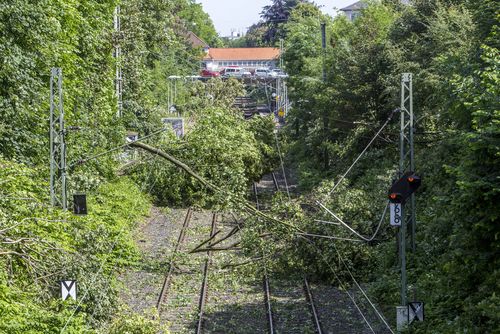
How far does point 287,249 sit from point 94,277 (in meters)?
6.58

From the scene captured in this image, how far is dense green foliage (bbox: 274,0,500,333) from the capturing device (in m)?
14.7

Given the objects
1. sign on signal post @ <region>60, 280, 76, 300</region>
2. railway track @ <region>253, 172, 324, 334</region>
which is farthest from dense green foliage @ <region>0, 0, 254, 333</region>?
railway track @ <region>253, 172, 324, 334</region>

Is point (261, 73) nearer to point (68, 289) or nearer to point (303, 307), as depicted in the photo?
point (303, 307)

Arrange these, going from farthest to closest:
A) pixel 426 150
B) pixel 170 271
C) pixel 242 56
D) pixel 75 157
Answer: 1. pixel 242 56
2. pixel 75 157
3. pixel 426 150
4. pixel 170 271

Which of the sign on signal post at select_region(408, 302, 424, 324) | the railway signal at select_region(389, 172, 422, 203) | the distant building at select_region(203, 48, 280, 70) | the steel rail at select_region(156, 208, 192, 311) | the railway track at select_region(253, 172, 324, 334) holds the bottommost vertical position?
the railway track at select_region(253, 172, 324, 334)

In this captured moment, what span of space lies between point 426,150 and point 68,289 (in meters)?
14.2

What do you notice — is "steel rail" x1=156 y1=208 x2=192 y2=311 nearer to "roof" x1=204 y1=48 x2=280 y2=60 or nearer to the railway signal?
the railway signal

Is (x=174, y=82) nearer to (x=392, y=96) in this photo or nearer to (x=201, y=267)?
(x=392, y=96)

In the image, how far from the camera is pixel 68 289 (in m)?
17.3

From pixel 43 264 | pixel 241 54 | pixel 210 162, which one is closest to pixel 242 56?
pixel 241 54

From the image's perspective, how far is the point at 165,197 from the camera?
Answer: 115 ft

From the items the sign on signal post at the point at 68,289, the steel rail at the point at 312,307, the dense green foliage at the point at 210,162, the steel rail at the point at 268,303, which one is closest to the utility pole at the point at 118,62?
the dense green foliage at the point at 210,162

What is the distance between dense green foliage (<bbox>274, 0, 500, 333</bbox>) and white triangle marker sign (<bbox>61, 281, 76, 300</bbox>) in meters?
7.18

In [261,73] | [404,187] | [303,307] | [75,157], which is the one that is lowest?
[303,307]
